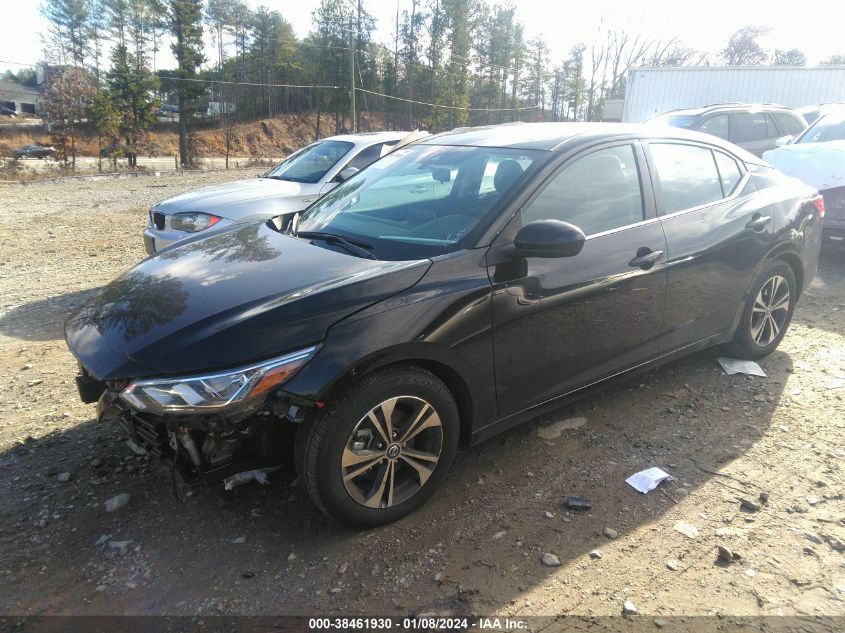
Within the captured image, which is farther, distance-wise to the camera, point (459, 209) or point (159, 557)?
point (459, 209)

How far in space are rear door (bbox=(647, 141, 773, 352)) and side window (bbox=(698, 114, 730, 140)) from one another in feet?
24.0

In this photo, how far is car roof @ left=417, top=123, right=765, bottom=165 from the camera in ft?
11.1

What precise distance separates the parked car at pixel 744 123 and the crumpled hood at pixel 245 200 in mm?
7271

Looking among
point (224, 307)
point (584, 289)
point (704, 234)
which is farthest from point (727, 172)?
point (224, 307)

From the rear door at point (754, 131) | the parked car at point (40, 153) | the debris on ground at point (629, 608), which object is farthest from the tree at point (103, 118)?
the debris on ground at point (629, 608)

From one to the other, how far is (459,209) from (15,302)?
17.0 feet

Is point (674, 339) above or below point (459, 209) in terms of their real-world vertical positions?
below

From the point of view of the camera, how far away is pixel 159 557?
8.61ft

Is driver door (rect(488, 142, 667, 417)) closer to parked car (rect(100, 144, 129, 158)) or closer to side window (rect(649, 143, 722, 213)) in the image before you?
side window (rect(649, 143, 722, 213))

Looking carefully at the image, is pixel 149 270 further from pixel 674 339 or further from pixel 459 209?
pixel 674 339

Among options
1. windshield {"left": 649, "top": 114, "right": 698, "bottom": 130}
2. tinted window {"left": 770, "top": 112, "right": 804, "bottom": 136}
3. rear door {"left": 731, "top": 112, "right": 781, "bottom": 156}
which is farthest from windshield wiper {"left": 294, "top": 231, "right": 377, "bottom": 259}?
tinted window {"left": 770, "top": 112, "right": 804, "bottom": 136}

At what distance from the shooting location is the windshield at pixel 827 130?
30.0 ft

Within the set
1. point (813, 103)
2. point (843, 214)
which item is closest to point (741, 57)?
point (813, 103)

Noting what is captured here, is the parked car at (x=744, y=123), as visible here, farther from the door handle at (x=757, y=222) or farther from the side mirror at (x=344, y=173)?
the door handle at (x=757, y=222)
